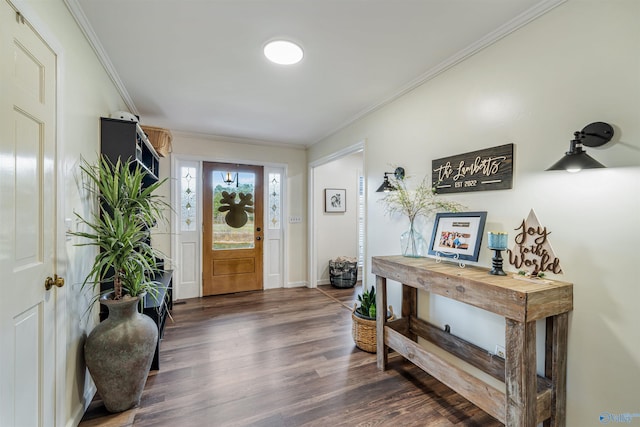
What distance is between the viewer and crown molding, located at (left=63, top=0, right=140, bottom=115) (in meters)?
1.57

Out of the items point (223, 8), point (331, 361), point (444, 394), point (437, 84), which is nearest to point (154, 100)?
point (223, 8)

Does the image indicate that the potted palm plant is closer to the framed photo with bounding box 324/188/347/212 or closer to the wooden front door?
the wooden front door

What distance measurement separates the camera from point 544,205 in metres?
1.55

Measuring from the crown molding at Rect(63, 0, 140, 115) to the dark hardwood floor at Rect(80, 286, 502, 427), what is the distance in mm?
2479

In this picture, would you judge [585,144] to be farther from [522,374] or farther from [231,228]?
[231,228]

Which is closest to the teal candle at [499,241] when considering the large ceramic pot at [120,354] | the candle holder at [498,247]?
the candle holder at [498,247]

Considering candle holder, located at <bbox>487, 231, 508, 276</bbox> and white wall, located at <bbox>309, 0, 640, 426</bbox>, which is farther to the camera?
candle holder, located at <bbox>487, 231, 508, 276</bbox>

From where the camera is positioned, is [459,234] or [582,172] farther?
[459,234]

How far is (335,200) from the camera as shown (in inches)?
200

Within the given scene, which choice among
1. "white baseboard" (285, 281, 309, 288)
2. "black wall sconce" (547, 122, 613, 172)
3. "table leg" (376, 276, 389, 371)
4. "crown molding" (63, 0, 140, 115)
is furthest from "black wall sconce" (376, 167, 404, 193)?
"white baseboard" (285, 281, 309, 288)

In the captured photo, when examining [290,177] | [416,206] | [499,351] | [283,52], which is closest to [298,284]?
[290,177]

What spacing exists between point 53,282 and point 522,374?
7.86ft

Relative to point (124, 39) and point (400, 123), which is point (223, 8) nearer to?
point (124, 39)

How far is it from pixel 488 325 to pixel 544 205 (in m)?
0.88
